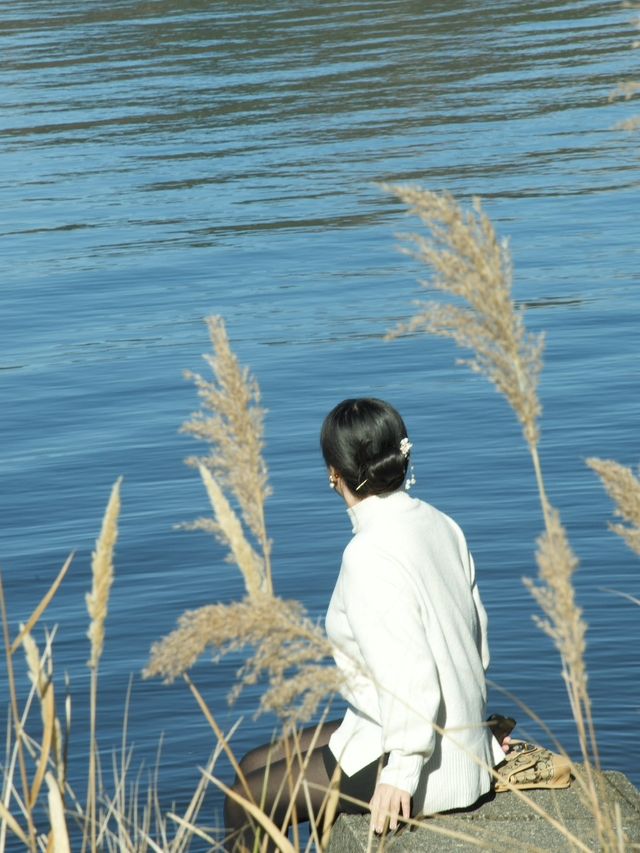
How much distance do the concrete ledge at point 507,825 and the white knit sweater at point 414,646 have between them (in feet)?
0.23

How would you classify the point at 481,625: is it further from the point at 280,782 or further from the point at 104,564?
the point at 104,564

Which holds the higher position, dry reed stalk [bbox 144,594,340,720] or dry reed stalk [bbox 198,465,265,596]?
dry reed stalk [bbox 198,465,265,596]

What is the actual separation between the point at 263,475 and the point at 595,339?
31.5 ft

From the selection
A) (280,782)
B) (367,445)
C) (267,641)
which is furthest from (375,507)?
(267,641)

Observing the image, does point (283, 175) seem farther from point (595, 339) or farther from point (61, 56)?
point (61, 56)

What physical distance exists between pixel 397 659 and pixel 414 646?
0.15 ft

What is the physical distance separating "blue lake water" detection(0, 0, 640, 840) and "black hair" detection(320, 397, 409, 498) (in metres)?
2.44

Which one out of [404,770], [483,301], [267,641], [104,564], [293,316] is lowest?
[404,770]

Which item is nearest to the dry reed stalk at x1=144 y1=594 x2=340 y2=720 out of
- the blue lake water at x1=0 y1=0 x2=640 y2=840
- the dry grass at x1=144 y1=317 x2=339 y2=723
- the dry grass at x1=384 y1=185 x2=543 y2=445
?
the dry grass at x1=144 y1=317 x2=339 y2=723

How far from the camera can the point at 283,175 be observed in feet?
64.8

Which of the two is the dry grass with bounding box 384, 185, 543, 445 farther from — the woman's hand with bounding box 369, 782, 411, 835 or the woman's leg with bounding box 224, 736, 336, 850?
the woman's leg with bounding box 224, 736, 336, 850

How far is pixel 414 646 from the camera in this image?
3785 millimetres

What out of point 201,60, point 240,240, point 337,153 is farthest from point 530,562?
point 201,60

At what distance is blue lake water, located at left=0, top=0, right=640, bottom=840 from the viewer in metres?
7.75
